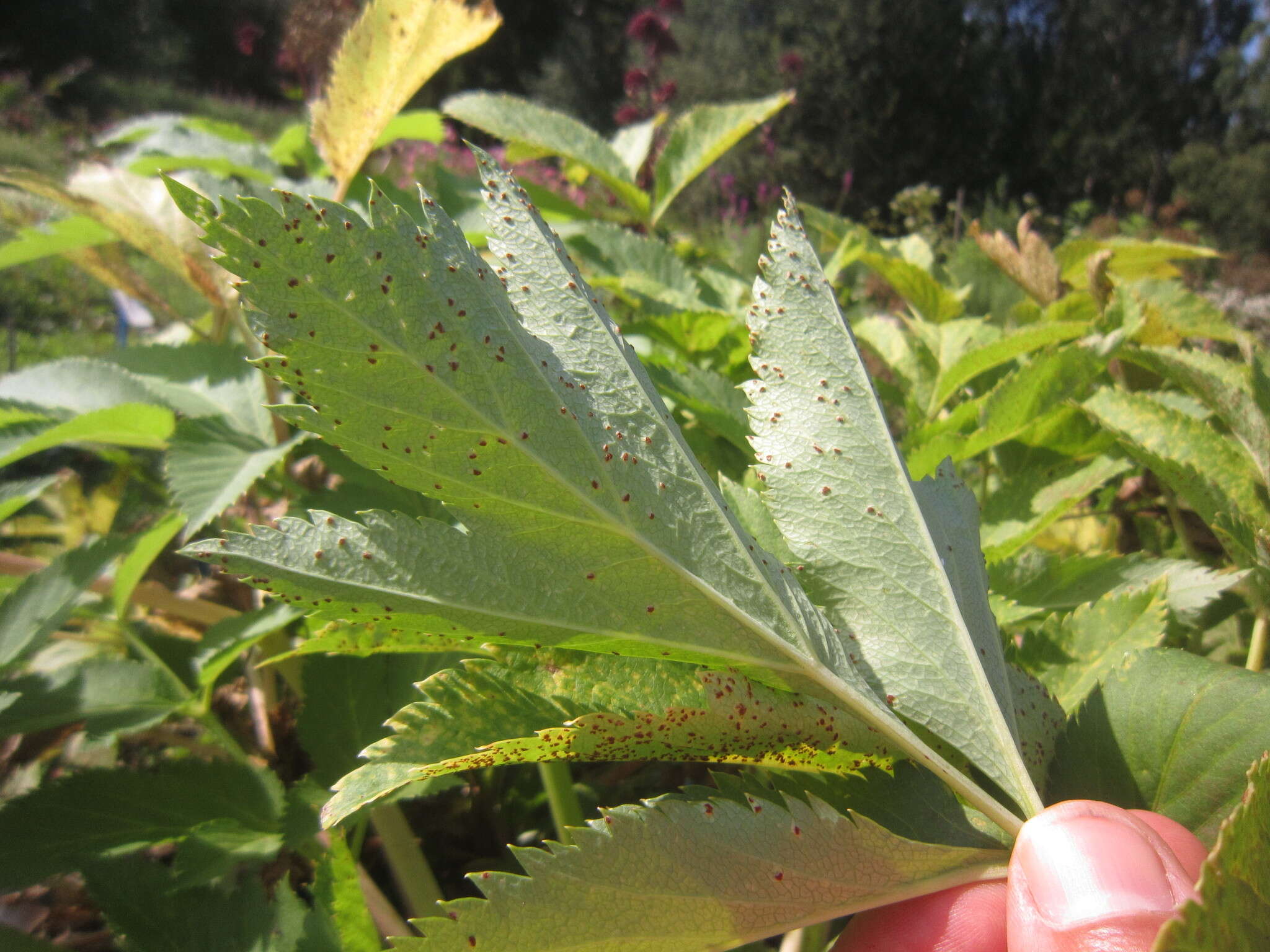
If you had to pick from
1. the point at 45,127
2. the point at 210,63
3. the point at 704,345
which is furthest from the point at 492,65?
the point at 704,345

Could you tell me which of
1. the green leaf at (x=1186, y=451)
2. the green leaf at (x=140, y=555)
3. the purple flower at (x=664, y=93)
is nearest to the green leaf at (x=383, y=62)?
the green leaf at (x=140, y=555)

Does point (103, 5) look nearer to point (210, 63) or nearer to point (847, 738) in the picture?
point (210, 63)

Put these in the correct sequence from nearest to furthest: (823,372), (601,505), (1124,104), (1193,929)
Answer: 1. (1193,929)
2. (601,505)
3. (823,372)
4. (1124,104)

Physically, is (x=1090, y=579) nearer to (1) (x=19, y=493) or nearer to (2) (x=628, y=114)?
(1) (x=19, y=493)

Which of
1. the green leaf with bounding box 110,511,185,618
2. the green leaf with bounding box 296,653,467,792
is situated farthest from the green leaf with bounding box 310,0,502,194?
the green leaf with bounding box 296,653,467,792

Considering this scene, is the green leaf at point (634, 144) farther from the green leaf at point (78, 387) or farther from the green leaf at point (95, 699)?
the green leaf at point (95, 699)

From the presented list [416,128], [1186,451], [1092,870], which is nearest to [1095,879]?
[1092,870]
